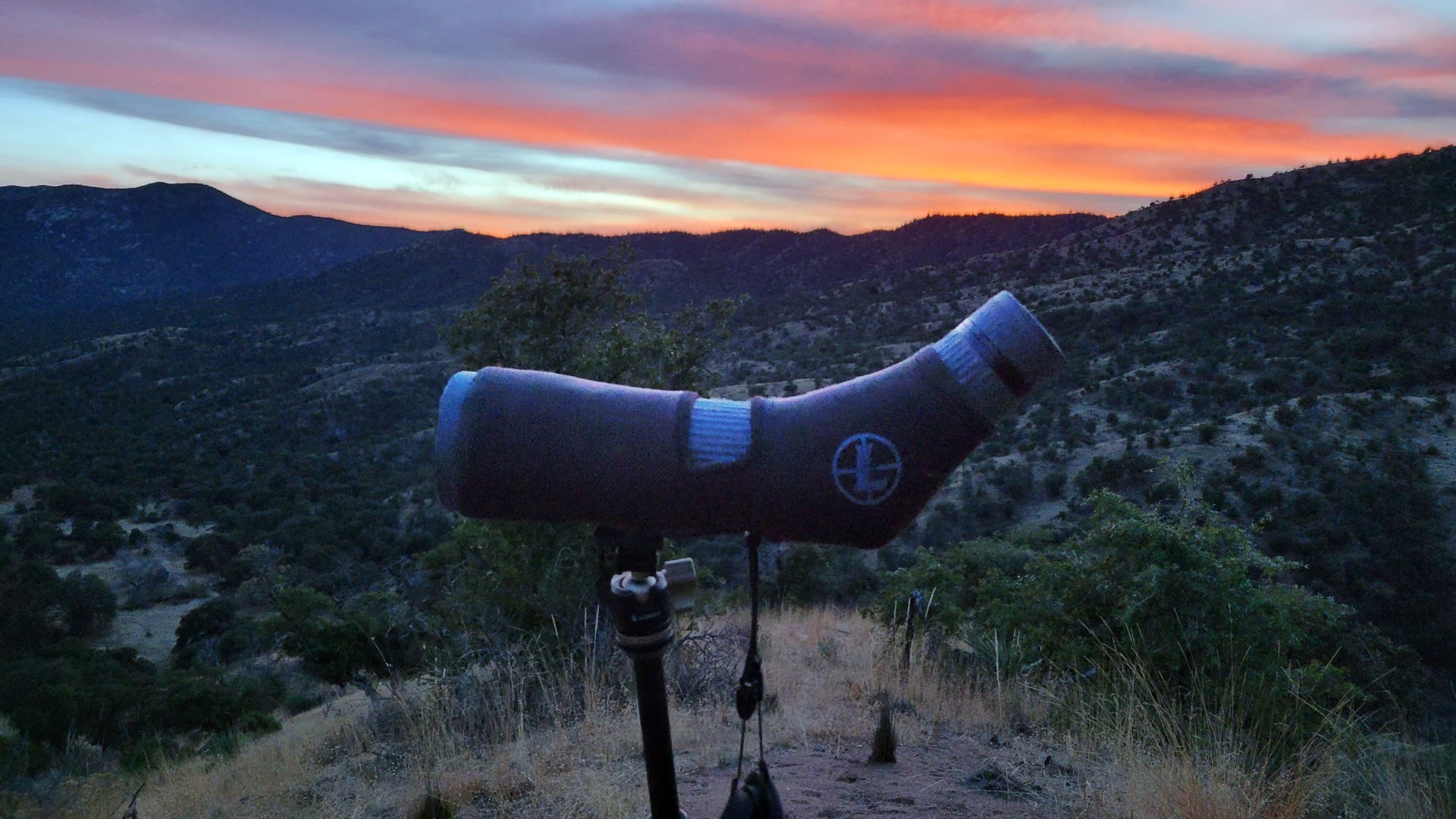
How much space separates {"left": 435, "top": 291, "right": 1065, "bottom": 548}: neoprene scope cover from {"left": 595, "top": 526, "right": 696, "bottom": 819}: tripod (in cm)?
20

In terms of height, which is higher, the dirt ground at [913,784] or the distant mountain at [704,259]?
the distant mountain at [704,259]

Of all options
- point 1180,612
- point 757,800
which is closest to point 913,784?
point 1180,612

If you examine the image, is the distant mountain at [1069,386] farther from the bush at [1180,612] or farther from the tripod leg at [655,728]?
the tripod leg at [655,728]

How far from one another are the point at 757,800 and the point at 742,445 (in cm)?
75

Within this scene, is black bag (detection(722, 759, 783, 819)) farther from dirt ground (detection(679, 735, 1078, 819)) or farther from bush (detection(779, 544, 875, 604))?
bush (detection(779, 544, 875, 604))

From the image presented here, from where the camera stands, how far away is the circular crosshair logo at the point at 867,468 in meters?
1.30

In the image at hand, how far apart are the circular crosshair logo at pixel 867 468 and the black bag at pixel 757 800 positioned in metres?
0.63

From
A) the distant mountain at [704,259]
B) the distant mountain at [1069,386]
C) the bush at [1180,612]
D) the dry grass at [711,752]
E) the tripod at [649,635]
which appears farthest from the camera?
the distant mountain at [704,259]

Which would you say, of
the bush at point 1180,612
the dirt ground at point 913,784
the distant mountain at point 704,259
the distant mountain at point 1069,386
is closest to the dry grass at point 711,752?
the dirt ground at point 913,784

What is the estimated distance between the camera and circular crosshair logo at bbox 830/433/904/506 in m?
1.30

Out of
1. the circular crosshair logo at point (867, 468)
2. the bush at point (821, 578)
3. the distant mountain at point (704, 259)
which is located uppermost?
the distant mountain at point (704, 259)

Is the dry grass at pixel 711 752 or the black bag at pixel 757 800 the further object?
the dry grass at pixel 711 752

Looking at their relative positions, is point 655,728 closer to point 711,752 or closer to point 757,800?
point 757,800

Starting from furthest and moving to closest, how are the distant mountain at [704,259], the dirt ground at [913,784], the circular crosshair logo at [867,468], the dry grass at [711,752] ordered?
the distant mountain at [704,259] → the dirt ground at [913,784] → the dry grass at [711,752] → the circular crosshair logo at [867,468]
